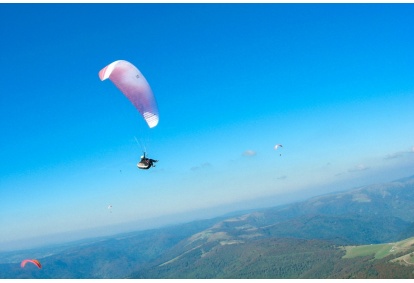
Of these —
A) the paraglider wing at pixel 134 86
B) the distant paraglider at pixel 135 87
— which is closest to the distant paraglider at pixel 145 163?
the distant paraglider at pixel 135 87

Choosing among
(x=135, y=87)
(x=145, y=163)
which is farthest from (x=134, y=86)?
(x=145, y=163)

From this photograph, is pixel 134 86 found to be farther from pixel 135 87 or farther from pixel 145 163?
pixel 145 163

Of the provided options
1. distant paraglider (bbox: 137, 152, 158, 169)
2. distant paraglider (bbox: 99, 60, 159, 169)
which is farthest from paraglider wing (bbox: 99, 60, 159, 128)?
distant paraglider (bbox: 137, 152, 158, 169)

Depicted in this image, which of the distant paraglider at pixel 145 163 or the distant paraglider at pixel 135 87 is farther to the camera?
the distant paraglider at pixel 145 163

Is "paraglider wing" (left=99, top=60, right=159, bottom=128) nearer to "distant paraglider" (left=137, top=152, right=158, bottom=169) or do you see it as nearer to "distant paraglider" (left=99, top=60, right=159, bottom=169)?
"distant paraglider" (left=99, top=60, right=159, bottom=169)

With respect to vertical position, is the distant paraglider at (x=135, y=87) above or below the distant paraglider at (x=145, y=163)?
Answer: above

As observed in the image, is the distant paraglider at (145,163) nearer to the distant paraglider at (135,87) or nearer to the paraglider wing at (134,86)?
the distant paraglider at (135,87)
